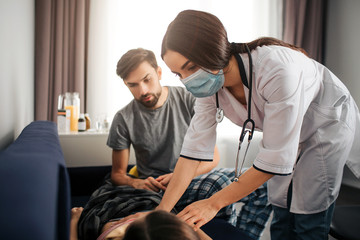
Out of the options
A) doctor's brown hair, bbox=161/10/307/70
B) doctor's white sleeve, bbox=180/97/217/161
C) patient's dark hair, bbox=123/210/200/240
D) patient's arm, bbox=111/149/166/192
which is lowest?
A: patient's arm, bbox=111/149/166/192

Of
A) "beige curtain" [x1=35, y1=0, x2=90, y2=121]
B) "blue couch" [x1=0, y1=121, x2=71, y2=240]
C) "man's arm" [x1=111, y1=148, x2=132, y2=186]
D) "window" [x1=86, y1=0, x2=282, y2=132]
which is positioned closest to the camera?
"blue couch" [x1=0, y1=121, x2=71, y2=240]

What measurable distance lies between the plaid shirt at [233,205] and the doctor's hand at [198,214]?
51 cm

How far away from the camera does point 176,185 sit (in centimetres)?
115

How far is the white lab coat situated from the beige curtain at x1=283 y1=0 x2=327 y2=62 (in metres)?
2.62

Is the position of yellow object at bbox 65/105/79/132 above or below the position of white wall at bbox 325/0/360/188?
below

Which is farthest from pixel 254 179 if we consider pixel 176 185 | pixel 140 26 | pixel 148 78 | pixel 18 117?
pixel 140 26

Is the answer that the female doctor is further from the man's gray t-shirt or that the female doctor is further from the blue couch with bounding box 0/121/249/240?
the man's gray t-shirt

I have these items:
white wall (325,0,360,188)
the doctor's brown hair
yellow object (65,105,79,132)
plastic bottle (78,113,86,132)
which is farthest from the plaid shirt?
white wall (325,0,360,188)

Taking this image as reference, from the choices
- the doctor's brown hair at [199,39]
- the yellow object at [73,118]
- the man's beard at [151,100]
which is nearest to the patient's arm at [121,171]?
the man's beard at [151,100]

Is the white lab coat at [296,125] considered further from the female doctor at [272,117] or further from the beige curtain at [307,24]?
the beige curtain at [307,24]

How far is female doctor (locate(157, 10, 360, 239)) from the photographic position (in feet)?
3.00

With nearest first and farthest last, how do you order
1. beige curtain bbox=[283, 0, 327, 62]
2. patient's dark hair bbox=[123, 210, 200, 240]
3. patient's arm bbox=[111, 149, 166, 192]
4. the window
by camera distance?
patient's dark hair bbox=[123, 210, 200, 240] → patient's arm bbox=[111, 149, 166, 192] → the window → beige curtain bbox=[283, 0, 327, 62]

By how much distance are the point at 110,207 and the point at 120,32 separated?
2334mm

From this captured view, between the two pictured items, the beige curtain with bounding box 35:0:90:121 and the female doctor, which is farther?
the beige curtain with bounding box 35:0:90:121
